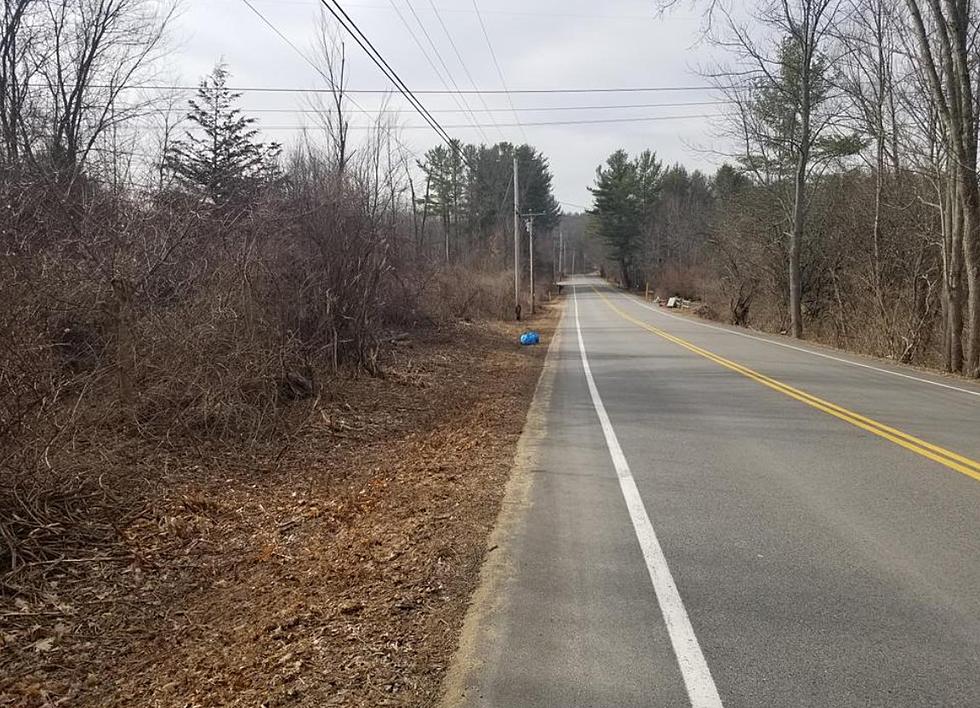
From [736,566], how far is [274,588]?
2.97 m

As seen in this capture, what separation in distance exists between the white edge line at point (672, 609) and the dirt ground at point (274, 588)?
Result: 44.7 inches

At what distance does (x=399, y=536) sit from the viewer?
17.8 feet

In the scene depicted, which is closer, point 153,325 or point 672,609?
point 672,609

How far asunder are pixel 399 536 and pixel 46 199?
23.9 feet

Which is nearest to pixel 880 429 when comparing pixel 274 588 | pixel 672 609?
pixel 672 609

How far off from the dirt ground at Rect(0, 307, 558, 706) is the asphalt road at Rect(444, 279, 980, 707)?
1.22ft

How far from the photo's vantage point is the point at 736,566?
15.1 ft

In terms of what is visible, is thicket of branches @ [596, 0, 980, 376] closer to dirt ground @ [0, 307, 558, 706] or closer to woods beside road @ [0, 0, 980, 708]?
woods beside road @ [0, 0, 980, 708]

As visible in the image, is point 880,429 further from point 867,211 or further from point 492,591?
point 867,211

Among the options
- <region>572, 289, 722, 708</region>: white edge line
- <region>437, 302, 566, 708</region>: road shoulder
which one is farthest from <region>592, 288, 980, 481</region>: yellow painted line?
<region>437, 302, 566, 708</region>: road shoulder

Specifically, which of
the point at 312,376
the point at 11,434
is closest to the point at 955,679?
the point at 11,434

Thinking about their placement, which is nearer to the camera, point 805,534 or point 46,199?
point 805,534

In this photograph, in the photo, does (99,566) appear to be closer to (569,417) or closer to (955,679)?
(955,679)

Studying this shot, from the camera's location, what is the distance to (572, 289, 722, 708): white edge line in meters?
3.21
